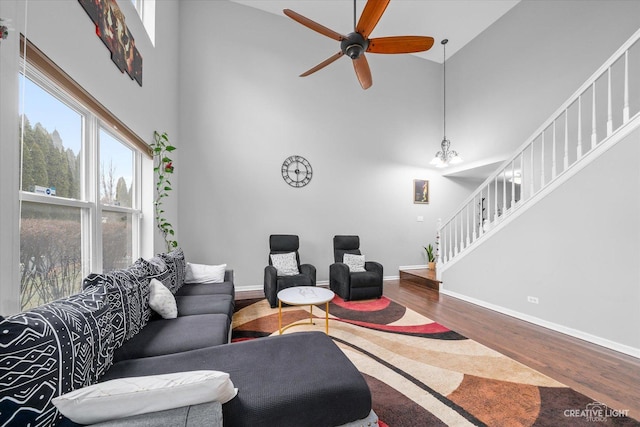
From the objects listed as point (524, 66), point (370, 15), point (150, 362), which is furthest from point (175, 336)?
point (524, 66)

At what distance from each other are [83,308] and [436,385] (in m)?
2.25

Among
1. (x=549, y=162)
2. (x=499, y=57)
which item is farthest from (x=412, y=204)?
(x=499, y=57)

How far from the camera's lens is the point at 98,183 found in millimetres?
2053

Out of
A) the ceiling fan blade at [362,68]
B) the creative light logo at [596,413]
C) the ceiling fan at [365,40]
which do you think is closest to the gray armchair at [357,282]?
the creative light logo at [596,413]

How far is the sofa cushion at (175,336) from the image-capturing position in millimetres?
1575

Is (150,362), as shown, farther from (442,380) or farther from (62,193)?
(442,380)

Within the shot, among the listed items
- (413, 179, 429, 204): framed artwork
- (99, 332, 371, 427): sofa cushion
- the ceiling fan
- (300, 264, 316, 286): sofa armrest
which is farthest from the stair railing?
(99, 332, 371, 427): sofa cushion

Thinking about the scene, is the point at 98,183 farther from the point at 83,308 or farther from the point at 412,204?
the point at 412,204

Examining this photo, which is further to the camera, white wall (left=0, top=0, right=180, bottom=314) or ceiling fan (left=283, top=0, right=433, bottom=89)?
ceiling fan (left=283, top=0, right=433, bottom=89)

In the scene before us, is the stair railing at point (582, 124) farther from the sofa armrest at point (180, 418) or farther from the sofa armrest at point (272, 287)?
the sofa armrest at point (180, 418)

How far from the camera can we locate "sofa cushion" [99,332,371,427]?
3.55 feet

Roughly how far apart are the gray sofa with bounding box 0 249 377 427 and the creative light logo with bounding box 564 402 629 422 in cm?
143

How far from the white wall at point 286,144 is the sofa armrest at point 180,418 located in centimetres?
370

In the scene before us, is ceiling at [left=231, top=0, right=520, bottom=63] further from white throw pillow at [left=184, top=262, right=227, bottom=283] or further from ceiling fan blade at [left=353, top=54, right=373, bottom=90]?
white throw pillow at [left=184, top=262, right=227, bottom=283]
